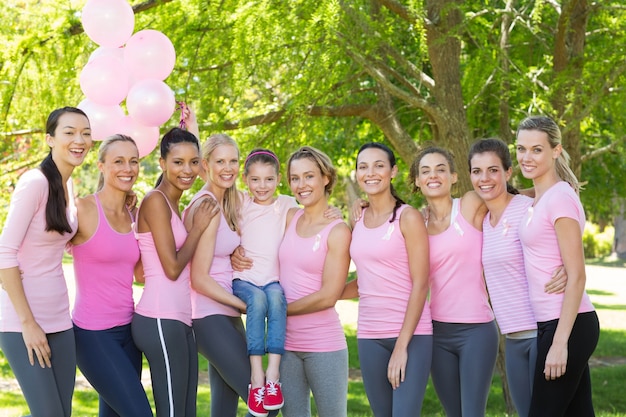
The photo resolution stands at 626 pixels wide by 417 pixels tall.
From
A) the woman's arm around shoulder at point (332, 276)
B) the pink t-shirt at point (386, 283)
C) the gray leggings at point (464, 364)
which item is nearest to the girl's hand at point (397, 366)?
the pink t-shirt at point (386, 283)

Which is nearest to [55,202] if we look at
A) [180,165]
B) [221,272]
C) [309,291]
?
[180,165]

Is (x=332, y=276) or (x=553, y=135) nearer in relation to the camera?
(x=553, y=135)

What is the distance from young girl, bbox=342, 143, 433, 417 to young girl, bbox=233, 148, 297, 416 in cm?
44

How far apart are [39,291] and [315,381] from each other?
4.74ft

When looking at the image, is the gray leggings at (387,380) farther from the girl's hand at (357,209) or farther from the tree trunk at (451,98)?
the tree trunk at (451,98)

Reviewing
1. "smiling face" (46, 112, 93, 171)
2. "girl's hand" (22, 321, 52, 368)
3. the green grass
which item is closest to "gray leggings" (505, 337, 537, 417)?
"girl's hand" (22, 321, 52, 368)

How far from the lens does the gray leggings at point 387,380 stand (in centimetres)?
365

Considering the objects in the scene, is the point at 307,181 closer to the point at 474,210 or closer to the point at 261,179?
the point at 261,179

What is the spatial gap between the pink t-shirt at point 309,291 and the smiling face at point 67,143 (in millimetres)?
1172

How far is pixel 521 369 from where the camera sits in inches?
146

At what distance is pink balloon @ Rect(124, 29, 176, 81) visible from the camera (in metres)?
4.80

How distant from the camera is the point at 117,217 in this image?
3.86 m

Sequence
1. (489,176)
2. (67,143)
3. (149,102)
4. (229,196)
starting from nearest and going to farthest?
(67,143), (489,176), (229,196), (149,102)

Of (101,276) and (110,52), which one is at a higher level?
(110,52)
